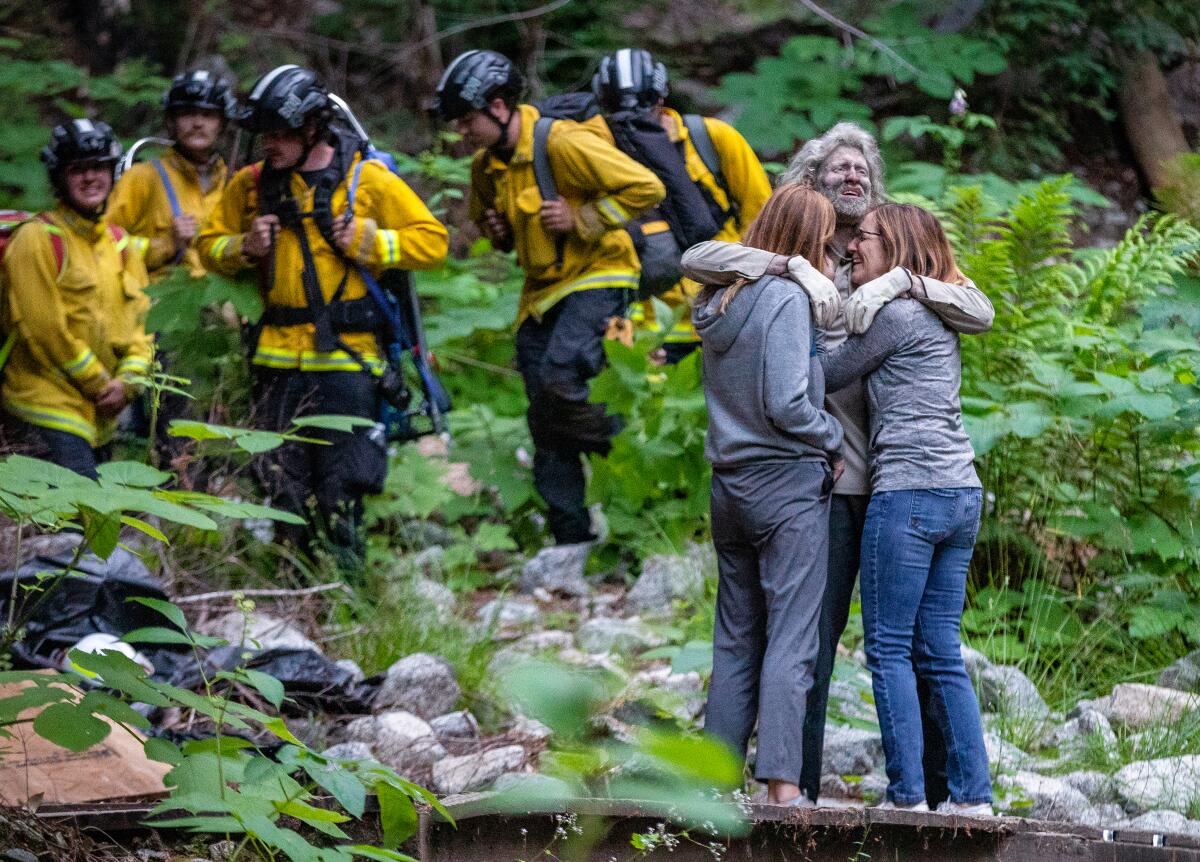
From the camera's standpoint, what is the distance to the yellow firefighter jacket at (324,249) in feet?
21.2

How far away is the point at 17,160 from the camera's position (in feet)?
31.2

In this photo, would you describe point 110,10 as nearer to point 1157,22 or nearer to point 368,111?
point 368,111

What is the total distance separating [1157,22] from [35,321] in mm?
8784

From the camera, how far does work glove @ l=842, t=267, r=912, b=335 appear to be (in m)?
4.32

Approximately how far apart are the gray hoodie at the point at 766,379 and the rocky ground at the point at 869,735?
0.81 metres

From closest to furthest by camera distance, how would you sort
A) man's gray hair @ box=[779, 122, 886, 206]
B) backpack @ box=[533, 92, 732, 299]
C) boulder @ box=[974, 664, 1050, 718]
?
1. man's gray hair @ box=[779, 122, 886, 206]
2. boulder @ box=[974, 664, 1050, 718]
3. backpack @ box=[533, 92, 732, 299]

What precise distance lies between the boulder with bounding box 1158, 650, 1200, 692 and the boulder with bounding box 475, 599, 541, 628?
9.08 ft

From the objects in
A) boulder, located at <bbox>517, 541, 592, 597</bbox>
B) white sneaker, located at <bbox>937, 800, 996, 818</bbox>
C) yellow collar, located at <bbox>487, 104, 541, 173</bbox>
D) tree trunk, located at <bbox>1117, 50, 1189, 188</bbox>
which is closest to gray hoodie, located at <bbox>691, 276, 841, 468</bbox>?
white sneaker, located at <bbox>937, 800, 996, 818</bbox>

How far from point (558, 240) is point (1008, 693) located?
3.06 metres

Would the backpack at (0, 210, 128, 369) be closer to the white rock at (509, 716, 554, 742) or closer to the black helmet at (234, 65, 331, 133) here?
the black helmet at (234, 65, 331, 133)

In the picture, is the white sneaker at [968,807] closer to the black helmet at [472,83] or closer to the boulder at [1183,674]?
the boulder at [1183,674]

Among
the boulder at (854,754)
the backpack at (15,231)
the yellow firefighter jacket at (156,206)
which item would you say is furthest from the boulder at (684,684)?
the yellow firefighter jacket at (156,206)

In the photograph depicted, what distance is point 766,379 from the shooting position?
4.32 meters

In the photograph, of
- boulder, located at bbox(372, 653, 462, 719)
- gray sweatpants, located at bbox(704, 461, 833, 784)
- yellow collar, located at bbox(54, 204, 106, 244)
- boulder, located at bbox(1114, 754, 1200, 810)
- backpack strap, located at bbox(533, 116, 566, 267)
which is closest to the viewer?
gray sweatpants, located at bbox(704, 461, 833, 784)
